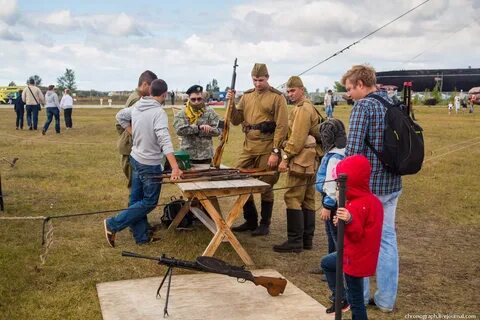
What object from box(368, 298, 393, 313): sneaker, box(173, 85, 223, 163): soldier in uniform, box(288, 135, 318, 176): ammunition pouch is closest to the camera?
box(368, 298, 393, 313): sneaker

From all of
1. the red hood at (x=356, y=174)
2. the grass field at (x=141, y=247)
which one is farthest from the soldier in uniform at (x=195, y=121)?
the red hood at (x=356, y=174)

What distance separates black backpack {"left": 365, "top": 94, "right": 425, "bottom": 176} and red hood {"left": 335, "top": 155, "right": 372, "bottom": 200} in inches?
22.4

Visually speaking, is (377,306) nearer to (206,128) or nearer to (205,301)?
(205,301)

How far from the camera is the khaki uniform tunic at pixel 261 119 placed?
236 inches

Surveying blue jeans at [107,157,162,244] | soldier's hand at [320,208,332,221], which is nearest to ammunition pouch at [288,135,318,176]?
blue jeans at [107,157,162,244]

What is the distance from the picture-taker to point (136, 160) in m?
5.76

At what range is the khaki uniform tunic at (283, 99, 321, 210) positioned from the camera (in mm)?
5488

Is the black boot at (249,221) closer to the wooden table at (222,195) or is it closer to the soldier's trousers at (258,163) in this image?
the soldier's trousers at (258,163)

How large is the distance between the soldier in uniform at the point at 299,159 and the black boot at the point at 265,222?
70 centimetres

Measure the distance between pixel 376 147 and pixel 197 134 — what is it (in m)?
2.77

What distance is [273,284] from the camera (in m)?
4.45

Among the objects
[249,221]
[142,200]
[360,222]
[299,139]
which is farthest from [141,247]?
[360,222]

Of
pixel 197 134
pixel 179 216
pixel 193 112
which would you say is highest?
pixel 193 112

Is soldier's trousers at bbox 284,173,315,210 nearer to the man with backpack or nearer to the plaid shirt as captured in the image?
the man with backpack
